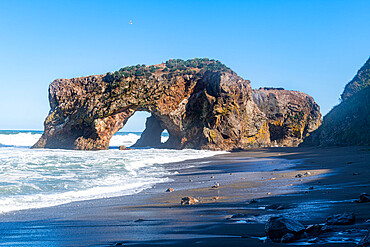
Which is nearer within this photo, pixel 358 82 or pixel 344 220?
pixel 344 220

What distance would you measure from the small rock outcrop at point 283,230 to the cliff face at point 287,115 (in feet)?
123

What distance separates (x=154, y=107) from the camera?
105ft

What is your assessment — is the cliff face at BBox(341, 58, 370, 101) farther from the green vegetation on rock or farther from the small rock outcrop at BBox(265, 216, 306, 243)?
the small rock outcrop at BBox(265, 216, 306, 243)

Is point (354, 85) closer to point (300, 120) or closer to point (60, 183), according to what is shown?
point (300, 120)

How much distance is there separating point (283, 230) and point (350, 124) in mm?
22428

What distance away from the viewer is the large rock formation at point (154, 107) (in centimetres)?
3127

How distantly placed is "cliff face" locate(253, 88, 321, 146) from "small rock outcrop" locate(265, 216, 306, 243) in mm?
37365

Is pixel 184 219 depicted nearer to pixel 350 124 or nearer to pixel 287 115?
pixel 350 124

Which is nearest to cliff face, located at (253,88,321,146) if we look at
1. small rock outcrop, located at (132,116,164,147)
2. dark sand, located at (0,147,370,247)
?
small rock outcrop, located at (132,116,164,147)

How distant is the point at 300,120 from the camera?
135 feet

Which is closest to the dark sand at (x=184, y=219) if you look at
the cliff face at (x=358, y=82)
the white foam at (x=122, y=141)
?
the cliff face at (x=358, y=82)

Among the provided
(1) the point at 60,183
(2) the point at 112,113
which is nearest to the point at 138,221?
(1) the point at 60,183

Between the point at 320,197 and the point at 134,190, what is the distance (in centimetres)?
457

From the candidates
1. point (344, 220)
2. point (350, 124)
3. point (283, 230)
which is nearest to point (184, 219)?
point (283, 230)
